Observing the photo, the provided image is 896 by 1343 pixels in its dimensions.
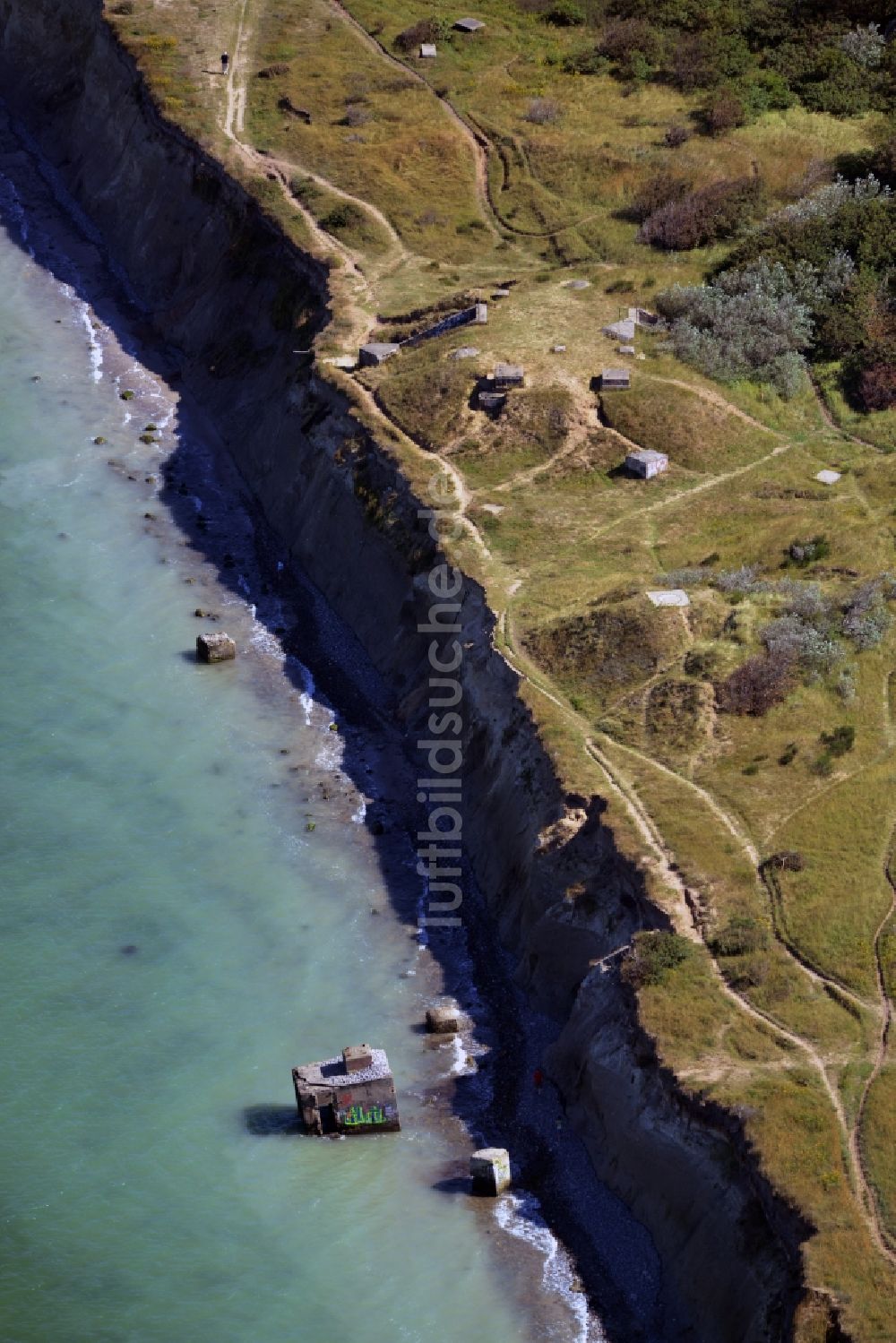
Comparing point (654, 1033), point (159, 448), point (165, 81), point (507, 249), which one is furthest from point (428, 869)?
point (165, 81)

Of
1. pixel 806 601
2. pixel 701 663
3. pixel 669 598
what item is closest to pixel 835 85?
pixel 806 601

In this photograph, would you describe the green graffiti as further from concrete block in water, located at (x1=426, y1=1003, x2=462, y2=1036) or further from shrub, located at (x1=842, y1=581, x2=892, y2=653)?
shrub, located at (x1=842, y1=581, x2=892, y2=653)

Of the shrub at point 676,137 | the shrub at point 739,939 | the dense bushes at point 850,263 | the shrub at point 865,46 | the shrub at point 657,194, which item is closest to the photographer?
the shrub at point 739,939

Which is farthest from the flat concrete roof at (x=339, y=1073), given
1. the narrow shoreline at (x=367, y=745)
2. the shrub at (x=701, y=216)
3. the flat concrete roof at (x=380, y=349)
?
the shrub at (x=701, y=216)

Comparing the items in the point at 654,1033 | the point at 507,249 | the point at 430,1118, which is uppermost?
the point at 507,249

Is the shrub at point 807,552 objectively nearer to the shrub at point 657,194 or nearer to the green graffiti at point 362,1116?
the green graffiti at point 362,1116

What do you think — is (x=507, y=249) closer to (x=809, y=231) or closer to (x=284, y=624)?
(x=809, y=231)
